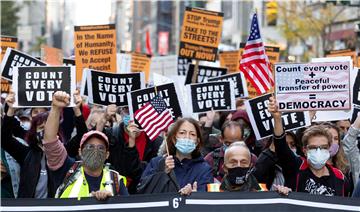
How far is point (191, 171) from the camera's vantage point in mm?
7324

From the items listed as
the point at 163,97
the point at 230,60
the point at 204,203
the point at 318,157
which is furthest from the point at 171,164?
the point at 230,60

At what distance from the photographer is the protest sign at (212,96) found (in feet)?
35.8

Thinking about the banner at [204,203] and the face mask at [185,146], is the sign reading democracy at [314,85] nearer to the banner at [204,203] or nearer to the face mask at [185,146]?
the face mask at [185,146]

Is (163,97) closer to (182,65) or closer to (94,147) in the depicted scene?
(94,147)

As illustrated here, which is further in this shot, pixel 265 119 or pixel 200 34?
pixel 200 34

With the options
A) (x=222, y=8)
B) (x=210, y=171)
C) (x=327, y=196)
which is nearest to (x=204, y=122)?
(x=210, y=171)

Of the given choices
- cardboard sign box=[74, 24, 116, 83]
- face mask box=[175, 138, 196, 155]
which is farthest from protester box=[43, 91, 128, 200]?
cardboard sign box=[74, 24, 116, 83]

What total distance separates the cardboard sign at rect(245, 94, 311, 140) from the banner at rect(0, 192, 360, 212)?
2342mm

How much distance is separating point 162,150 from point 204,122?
2521mm

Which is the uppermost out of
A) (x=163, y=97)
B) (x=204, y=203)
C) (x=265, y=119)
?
(x=163, y=97)

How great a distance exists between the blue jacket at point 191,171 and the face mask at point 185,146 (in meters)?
0.07

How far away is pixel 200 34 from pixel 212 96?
439 cm

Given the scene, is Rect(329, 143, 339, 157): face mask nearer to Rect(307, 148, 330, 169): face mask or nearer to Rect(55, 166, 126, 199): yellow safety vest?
Rect(307, 148, 330, 169): face mask

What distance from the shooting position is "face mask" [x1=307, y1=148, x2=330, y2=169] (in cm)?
721
